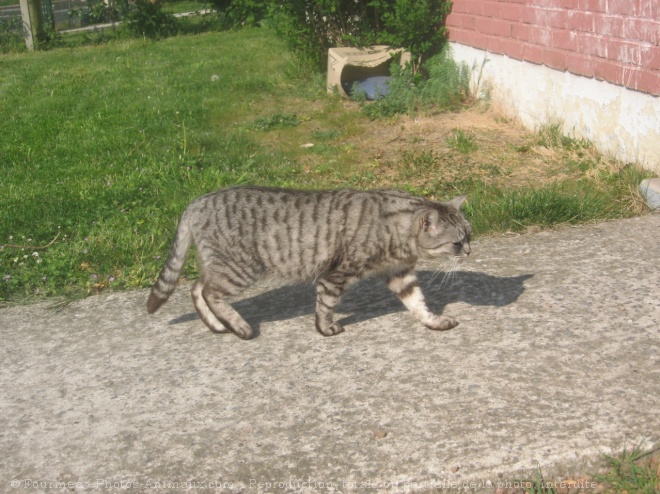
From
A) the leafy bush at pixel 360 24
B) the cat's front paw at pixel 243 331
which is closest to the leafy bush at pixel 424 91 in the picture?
the leafy bush at pixel 360 24

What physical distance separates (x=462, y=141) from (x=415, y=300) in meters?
3.84

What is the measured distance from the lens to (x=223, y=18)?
20641mm

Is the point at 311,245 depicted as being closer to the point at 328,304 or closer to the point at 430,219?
the point at 328,304

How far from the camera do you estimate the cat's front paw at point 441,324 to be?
186 inches

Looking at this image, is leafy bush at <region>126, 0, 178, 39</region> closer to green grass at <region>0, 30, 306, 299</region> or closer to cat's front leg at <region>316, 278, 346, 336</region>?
green grass at <region>0, 30, 306, 299</region>

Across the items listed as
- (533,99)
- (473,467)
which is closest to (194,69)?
(533,99)

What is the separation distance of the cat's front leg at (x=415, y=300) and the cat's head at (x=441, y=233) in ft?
0.59

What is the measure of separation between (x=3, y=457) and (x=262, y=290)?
2.36 metres

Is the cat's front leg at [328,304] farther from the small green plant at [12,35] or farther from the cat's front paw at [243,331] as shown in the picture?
the small green plant at [12,35]

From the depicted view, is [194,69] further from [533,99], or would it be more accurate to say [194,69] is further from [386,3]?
[533,99]

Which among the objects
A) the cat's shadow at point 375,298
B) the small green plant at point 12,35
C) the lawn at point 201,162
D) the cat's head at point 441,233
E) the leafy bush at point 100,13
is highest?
the leafy bush at point 100,13

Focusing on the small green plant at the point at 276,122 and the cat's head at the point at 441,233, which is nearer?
the cat's head at the point at 441,233

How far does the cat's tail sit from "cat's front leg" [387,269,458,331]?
52.1 inches

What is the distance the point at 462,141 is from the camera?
8.33m
